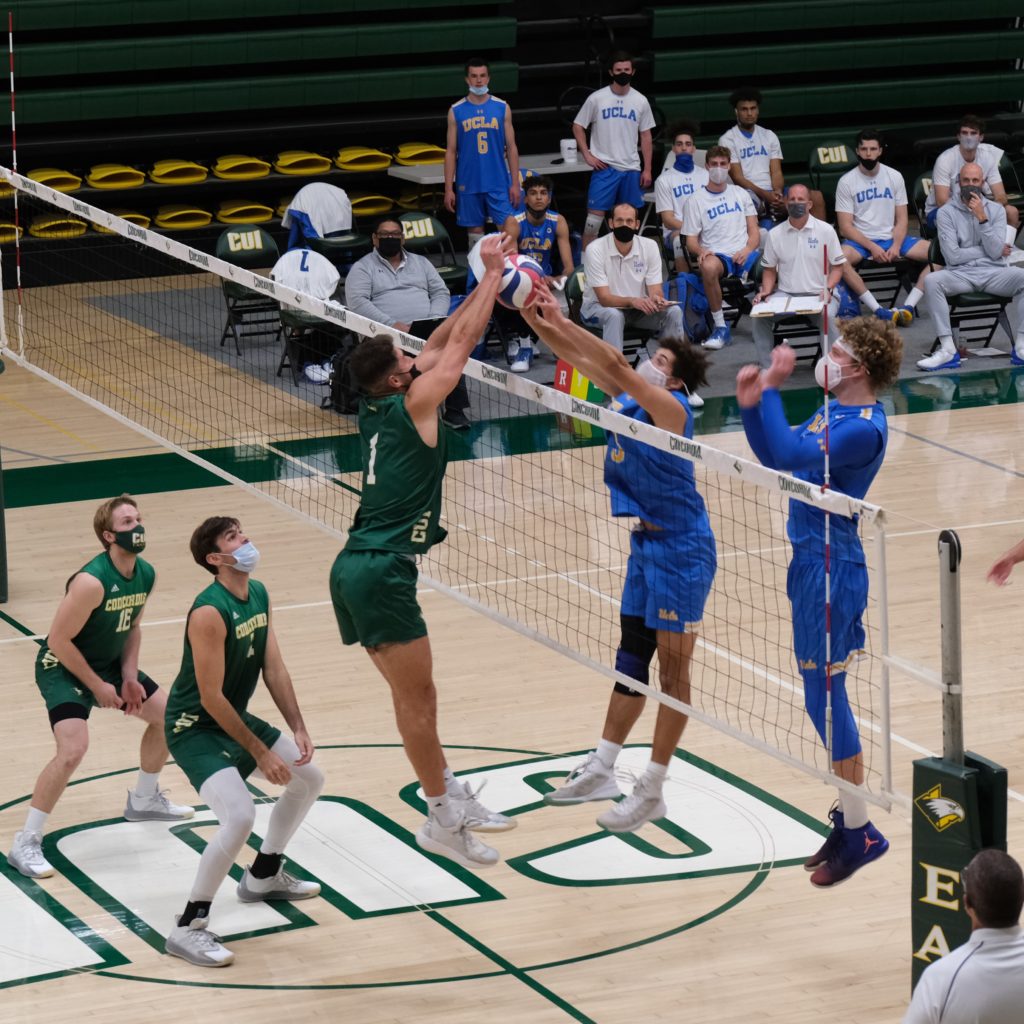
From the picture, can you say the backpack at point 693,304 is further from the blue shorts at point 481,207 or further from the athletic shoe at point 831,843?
the athletic shoe at point 831,843

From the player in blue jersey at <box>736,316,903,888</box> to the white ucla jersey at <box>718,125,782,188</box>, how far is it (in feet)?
44.3

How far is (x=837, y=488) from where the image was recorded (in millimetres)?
7953

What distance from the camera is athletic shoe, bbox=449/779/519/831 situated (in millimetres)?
8547

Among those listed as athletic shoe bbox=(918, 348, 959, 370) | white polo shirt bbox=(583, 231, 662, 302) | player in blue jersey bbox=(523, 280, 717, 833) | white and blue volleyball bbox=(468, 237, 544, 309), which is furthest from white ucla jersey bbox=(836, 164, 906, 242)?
white and blue volleyball bbox=(468, 237, 544, 309)

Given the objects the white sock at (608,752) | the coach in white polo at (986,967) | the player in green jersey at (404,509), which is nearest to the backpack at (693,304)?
the white sock at (608,752)

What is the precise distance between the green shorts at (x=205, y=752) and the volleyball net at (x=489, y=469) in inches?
55.1

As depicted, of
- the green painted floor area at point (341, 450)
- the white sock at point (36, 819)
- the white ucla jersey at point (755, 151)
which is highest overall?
the white ucla jersey at point (755, 151)

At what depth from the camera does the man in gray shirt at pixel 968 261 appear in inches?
721

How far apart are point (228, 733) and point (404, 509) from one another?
1228 mm

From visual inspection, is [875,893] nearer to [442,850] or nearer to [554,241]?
[442,850]

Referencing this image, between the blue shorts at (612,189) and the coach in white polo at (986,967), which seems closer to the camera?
the coach in white polo at (986,967)

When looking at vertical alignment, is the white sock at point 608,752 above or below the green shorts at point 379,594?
below

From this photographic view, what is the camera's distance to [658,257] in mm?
17500

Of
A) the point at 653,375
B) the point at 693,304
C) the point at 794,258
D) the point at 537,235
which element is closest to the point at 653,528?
the point at 653,375
